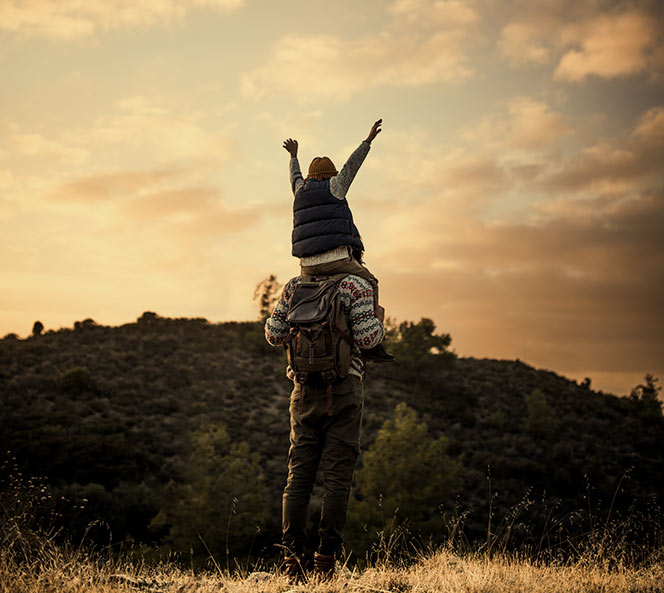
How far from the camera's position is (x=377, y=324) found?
4.09m

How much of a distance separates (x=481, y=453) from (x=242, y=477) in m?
13.1

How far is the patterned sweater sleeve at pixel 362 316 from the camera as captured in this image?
407 cm

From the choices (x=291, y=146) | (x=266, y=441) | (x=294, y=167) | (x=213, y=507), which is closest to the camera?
(x=294, y=167)

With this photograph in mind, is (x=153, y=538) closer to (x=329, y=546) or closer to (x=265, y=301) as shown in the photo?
(x=329, y=546)

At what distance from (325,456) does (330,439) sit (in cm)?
13

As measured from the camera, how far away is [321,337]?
159 inches

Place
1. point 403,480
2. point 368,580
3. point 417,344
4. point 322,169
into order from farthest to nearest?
point 417,344 → point 403,480 → point 322,169 → point 368,580

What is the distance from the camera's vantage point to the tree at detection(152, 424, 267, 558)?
15.2m

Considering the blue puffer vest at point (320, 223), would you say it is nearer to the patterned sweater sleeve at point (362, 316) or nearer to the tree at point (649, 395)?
the patterned sweater sleeve at point (362, 316)

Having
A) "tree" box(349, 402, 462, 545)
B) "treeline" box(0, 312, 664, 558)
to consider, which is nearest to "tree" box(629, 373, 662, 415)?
"treeline" box(0, 312, 664, 558)

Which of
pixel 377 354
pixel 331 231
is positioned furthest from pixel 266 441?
pixel 331 231

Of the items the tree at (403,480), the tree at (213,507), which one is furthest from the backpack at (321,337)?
the tree at (403,480)

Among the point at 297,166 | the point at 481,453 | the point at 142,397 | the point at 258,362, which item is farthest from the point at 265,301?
the point at 297,166

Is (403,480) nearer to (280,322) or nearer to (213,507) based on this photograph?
(213,507)
